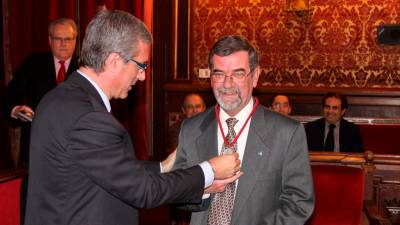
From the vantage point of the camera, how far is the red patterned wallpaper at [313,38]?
7391 millimetres

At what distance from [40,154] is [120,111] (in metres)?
5.78

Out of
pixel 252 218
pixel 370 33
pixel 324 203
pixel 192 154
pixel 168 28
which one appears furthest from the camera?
pixel 168 28

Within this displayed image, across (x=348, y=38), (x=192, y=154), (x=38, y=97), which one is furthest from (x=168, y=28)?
(x=192, y=154)

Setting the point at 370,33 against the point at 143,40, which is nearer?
the point at 143,40

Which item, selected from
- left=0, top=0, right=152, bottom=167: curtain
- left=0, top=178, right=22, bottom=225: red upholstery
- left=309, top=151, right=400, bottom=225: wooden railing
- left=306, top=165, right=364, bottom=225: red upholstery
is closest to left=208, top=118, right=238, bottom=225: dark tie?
left=306, top=165, right=364, bottom=225: red upholstery

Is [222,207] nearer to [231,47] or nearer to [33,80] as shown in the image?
[231,47]

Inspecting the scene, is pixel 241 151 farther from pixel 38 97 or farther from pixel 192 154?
pixel 38 97

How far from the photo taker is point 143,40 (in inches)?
80.3

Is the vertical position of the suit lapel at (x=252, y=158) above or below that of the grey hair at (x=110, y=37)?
below

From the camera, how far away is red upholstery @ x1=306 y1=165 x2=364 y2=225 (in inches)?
139

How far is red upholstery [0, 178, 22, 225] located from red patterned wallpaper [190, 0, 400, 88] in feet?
15.8

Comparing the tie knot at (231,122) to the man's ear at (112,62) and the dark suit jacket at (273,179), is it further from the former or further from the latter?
the man's ear at (112,62)

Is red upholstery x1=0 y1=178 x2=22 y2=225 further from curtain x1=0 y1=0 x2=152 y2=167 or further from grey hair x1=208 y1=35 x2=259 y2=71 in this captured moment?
curtain x1=0 y1=0 x2=152 y2=167

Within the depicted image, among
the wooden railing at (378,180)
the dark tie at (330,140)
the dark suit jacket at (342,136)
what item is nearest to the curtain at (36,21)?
the dark suit jacket at (342,136)
